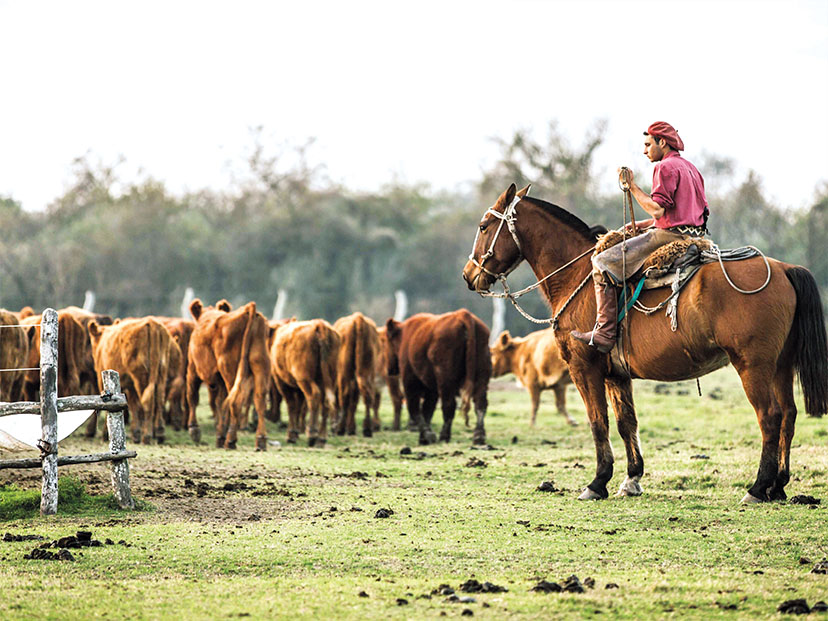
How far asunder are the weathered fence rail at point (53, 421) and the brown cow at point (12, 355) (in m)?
6.84

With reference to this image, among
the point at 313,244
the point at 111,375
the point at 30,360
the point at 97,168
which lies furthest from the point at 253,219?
the point at 111,375

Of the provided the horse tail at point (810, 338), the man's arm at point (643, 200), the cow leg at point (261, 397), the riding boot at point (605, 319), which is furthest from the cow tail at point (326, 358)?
the horse tail at point (810, 338)

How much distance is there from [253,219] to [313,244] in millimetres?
4238

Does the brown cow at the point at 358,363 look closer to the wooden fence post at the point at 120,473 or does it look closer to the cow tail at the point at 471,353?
the cow tail at the point at 471,353

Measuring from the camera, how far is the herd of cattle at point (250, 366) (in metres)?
15.7

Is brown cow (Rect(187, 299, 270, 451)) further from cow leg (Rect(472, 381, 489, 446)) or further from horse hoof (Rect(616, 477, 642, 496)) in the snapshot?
horse hoof (Rect(616, 477, 642, 496))

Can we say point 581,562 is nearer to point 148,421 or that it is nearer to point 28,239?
point 148,421

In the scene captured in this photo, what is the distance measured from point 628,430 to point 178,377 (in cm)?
1033

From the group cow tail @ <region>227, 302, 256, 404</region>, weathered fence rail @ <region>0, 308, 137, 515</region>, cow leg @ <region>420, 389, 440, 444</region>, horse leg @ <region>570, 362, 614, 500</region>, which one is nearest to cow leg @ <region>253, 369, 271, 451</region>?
cow tail @ <region>227, 302, 256, 404</region>

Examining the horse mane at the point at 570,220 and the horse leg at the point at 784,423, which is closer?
the horse leg at the point at 784,423

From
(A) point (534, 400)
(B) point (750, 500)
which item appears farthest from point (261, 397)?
(B) point (750, 500)

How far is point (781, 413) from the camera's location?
907cm

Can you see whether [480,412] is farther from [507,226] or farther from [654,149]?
[654,149]

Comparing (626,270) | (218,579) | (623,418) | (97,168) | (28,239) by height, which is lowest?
(218,579)
